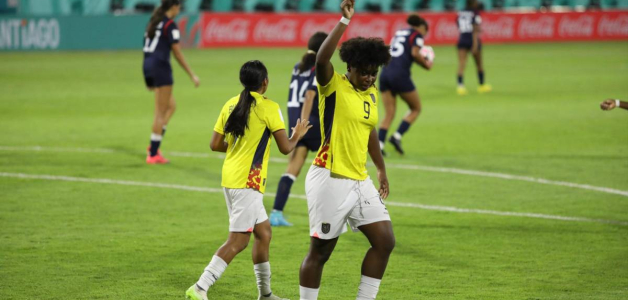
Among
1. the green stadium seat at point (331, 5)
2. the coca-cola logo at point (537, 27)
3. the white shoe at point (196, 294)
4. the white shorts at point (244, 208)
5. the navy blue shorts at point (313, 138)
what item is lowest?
the green stadium seat at point (331, 5)

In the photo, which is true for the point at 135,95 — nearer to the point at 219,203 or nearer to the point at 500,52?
the point at 219,203

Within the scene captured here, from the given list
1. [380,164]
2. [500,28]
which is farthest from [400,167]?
[500,28]

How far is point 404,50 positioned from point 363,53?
907cm

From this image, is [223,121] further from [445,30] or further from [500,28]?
[500,28]

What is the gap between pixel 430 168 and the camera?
42.9 ft

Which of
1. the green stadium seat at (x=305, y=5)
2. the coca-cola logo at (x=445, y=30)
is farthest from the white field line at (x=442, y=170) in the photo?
the green stadium seat at (x=305, y=5)

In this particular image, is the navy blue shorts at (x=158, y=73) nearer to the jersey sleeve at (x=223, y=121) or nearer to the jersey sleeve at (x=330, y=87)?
the jersey sleeve at (x=223, y=121)

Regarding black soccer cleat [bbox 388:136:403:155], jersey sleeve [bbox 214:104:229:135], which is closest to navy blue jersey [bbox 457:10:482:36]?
black soccer cleat [bbox 388:136:403:155]

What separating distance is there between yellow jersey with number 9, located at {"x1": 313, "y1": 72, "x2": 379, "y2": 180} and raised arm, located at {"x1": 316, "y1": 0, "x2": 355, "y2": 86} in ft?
0.31

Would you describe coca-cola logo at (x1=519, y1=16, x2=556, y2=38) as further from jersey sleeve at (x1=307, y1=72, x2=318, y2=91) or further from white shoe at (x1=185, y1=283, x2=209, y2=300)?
white shoe at (x1=185, y1=283, x2=209, y2=300)

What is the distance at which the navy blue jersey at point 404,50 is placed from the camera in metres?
14.4

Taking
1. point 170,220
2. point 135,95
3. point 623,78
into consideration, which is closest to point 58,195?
point 170,220

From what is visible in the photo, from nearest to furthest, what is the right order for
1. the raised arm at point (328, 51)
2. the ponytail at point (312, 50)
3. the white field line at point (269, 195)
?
the raised arm at point (328, 51), the ponytail at point (312, 50), the white field line at point (269, 195)

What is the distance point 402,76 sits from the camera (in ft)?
47.2
